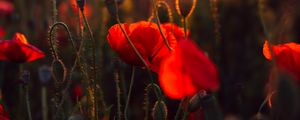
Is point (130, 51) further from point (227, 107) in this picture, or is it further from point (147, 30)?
point (227, 107)

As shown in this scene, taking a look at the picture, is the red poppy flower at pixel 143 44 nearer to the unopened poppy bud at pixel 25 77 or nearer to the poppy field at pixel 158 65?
the poppy field at pixel 158 65

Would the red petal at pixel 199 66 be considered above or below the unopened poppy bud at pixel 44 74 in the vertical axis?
above

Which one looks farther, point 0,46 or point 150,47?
point 0,46

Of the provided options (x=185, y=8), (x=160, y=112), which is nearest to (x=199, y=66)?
(x=160, y=112)

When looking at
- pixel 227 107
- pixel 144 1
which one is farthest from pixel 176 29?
pixel 144 1

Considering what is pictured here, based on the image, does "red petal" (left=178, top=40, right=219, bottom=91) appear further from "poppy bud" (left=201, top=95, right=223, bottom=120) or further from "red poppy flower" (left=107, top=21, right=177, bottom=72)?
"red poppy flower" (left=107, top=21, right=177, bottom=72)

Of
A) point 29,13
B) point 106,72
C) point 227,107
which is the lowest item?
point 227,107

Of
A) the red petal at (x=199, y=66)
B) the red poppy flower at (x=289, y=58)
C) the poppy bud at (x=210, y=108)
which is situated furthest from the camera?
the red poppy flower at (x=289, y=58)

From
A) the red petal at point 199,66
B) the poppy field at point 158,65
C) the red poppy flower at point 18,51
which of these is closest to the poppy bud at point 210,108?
the poppy field at point 158,65
